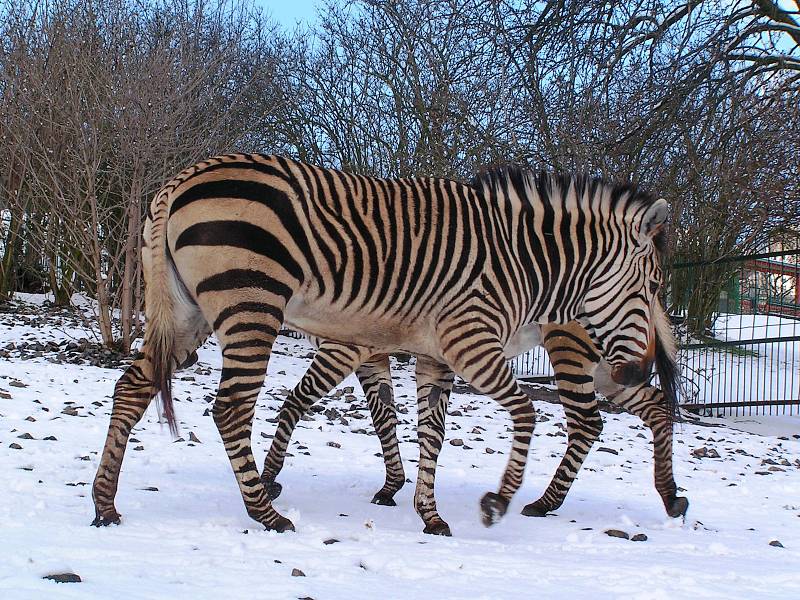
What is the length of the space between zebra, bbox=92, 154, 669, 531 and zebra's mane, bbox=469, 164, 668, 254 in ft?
0.04

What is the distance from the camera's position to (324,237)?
4418 mm

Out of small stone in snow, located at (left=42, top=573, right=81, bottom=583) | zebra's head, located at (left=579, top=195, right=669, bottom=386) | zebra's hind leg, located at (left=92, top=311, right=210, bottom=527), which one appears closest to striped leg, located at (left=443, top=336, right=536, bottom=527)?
zebra's head, located at (left=579, top=195, right=669, bottom=386)

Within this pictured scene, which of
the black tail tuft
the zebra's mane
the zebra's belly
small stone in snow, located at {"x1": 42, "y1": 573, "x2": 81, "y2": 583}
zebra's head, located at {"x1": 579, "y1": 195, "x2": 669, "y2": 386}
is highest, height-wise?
the zebra's mane

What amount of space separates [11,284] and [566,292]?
1485 cm

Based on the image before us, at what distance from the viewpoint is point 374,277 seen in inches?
180

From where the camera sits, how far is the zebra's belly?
4543mm

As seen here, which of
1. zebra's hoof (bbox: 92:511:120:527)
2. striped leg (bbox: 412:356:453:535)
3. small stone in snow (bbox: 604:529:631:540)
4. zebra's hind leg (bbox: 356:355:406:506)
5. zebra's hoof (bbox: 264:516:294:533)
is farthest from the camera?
zebra's hind leg (bbox: 356:355:406:506)

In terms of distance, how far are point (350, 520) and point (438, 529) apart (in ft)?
1.60

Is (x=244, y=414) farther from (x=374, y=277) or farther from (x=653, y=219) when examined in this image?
(x=653, y=219)

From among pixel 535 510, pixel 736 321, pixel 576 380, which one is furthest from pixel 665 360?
pixel 736 321

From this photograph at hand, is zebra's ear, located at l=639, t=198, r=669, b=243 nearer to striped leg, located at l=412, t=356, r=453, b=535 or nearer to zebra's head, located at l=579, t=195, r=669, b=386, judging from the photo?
zebra's head, located at l=579, t=195, r=669, b=386

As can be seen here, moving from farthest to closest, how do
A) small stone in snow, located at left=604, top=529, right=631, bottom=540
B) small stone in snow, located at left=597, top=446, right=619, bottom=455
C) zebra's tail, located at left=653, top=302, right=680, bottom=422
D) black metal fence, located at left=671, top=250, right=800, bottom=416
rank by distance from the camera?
black metal fence, located at left=671, top=250, right=800, bottom=416, small stone in snow, located at left=597, top=446, right=619, bottom=455, zebra's tail, located at left=653, top=302, right=680, bottom=422, small stone in snow, located at left=604, top=529, right=631, bottom=540

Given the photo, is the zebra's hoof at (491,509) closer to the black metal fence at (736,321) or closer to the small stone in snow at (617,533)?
the small stone in snow at (617,533)

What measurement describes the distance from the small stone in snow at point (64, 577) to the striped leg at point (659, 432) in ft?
12.6
